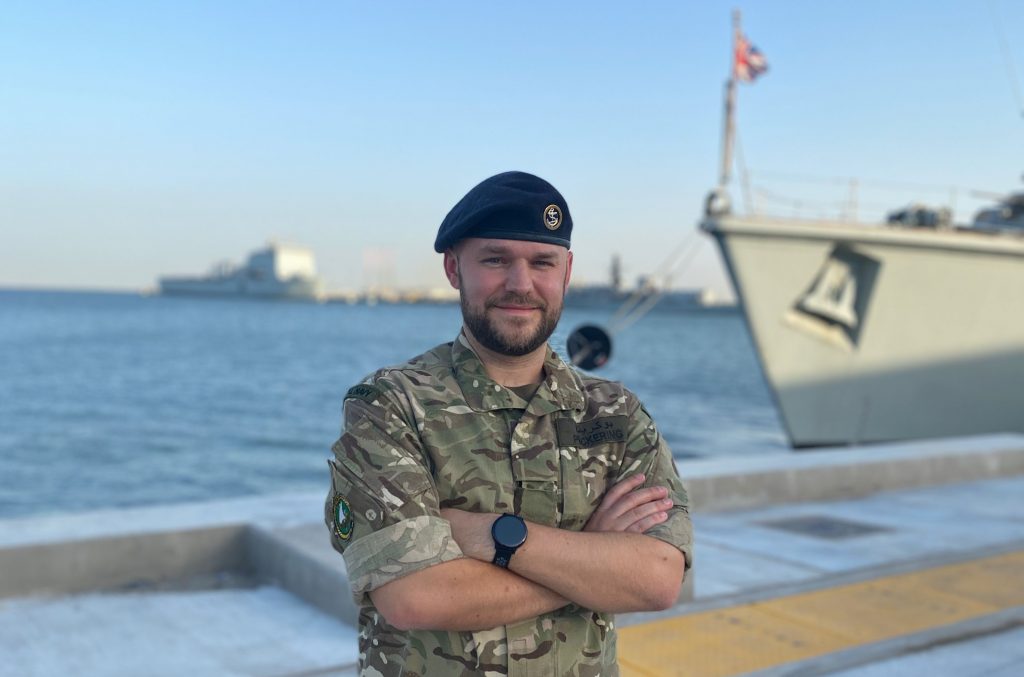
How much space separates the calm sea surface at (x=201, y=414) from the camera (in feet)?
54.2

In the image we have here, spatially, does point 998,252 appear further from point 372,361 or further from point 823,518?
point 372,361

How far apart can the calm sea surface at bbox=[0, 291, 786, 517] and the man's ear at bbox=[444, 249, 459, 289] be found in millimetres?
849

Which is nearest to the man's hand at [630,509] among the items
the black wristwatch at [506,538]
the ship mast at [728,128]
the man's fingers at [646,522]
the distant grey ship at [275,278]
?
the man's fingers at [646,522]

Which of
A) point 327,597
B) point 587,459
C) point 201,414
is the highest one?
point 587,459

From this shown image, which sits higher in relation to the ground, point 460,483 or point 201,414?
point 460,483

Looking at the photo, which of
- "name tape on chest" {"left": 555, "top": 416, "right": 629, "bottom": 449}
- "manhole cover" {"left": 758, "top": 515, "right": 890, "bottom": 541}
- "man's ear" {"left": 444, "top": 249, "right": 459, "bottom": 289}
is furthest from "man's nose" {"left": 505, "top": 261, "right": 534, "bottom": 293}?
"manhole cover" {"left": 758, "top": 515, "right": 890, "bottom": 541}

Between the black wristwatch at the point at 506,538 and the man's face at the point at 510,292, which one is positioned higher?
the man's face at the point at 510,292

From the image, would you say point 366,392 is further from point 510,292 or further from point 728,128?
point 728,128

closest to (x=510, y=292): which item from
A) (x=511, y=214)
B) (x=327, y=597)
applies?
(x=511, y=214)

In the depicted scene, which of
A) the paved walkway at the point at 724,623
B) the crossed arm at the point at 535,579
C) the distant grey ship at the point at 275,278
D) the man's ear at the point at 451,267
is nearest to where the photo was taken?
the crossed arm at the point at 535,579

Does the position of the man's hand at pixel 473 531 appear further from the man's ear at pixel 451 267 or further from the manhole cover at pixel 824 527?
the manhole cover at pixel 824 527

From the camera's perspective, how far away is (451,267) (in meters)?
1.99

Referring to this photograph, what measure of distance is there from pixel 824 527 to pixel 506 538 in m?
5.14

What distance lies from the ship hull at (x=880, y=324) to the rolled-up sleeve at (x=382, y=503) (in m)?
13.1
